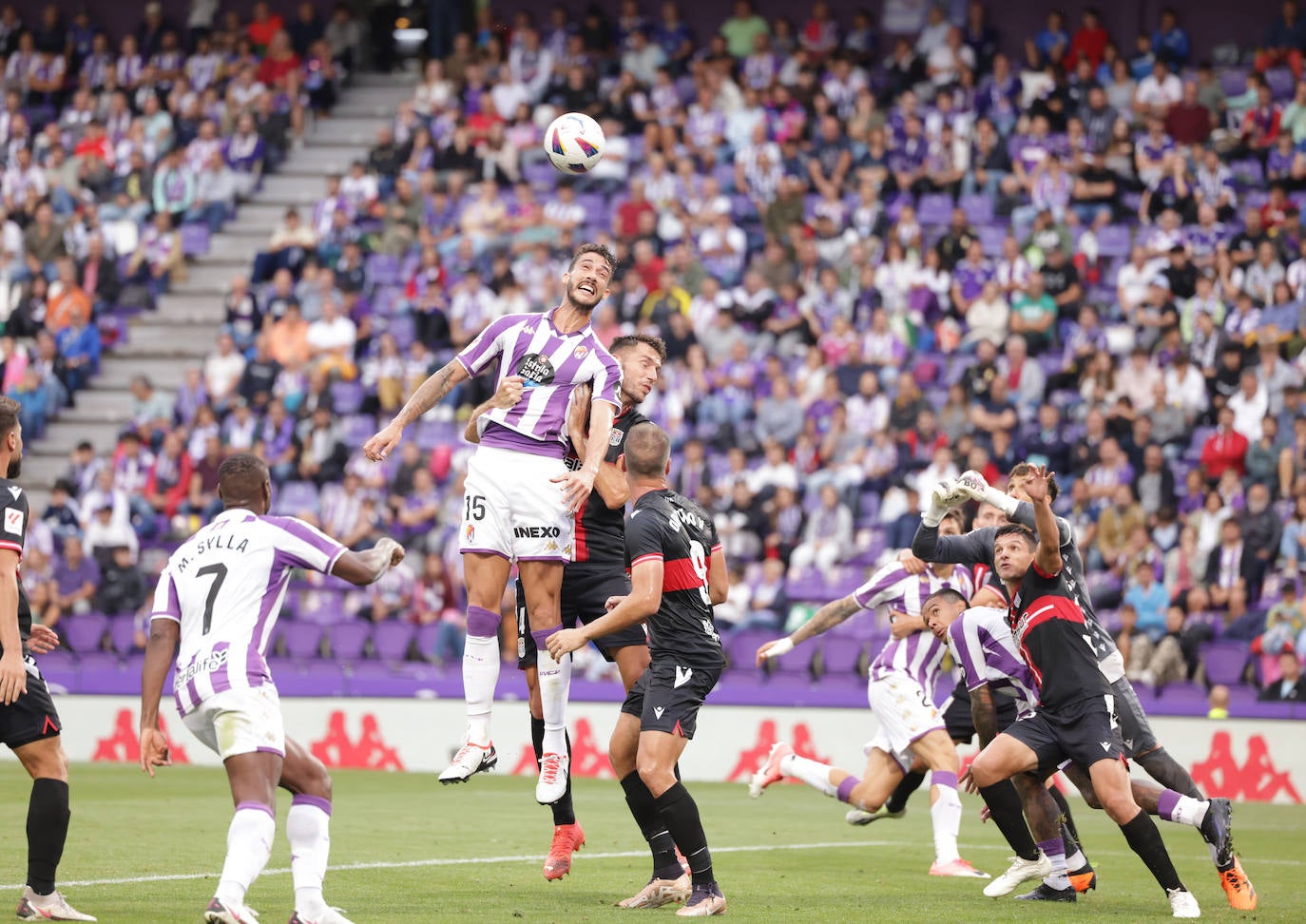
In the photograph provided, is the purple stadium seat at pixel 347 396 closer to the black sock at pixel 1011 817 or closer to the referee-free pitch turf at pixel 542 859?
the referee-free pitch turf at pixel 542 859

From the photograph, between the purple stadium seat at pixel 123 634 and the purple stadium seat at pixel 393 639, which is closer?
the purple stadium seat at pixel 393 639

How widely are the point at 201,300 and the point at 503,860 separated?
18.4 meters

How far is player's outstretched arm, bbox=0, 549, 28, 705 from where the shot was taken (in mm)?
7824

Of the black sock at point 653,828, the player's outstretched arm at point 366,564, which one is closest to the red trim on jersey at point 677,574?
the black sock at point 653,828

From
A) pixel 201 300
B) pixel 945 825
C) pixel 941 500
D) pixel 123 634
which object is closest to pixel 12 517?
pixel 941 500

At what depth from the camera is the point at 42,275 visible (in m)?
26.7

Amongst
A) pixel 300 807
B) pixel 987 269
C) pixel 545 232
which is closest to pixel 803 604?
pixel 987 269

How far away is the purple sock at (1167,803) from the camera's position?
9336 mm

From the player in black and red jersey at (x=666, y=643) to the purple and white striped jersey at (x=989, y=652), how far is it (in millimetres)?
1860

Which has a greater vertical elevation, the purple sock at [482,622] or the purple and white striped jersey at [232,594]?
the purple and white striped jersey at [232,594]

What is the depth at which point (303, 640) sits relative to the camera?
21.3m

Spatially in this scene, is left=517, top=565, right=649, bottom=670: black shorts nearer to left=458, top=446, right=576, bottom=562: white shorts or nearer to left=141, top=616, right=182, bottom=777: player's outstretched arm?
left=458, top=446, right=576, bottom=562: white shorts

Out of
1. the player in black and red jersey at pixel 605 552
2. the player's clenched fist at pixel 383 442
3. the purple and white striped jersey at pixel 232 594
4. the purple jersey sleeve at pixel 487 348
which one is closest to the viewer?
the purple and white striped jersey at pixel 232 594

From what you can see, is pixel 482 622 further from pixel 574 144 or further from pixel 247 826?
pixel 574 144
